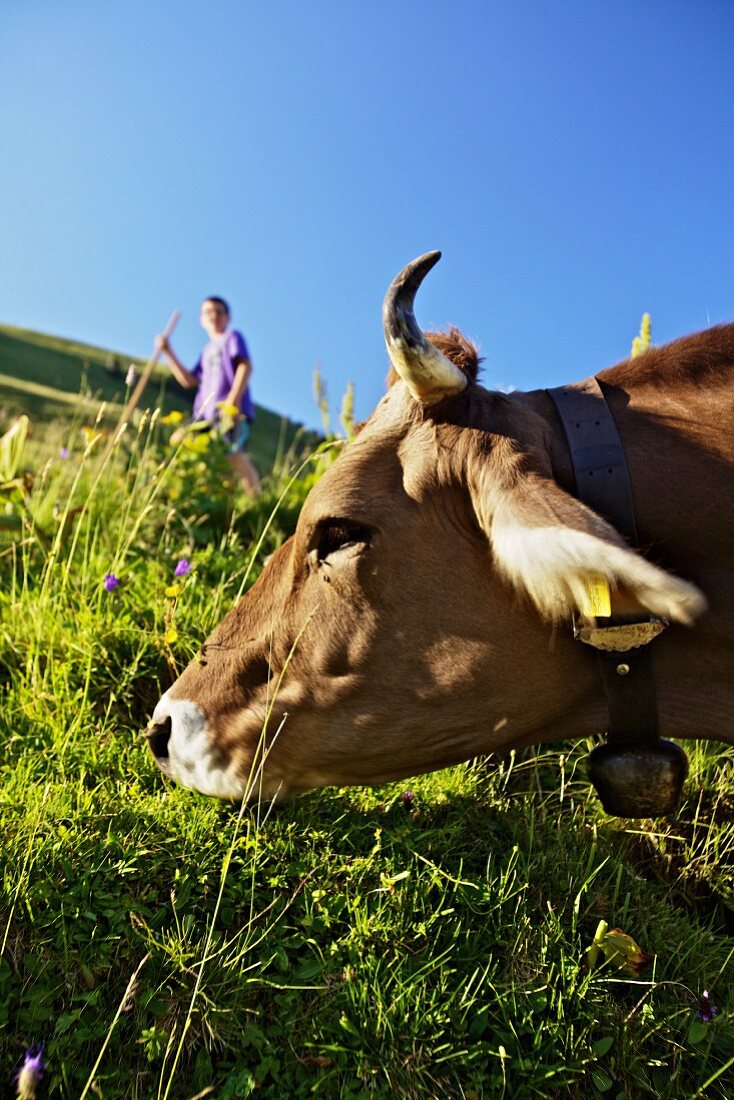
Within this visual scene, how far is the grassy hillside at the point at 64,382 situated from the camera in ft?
75.7

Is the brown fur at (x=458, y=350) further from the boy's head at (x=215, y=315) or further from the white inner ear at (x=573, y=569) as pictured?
the boy's head at (x=215, y=315)

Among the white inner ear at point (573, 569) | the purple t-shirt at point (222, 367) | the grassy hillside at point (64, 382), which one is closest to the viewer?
the white inner ear at point (573, 569)

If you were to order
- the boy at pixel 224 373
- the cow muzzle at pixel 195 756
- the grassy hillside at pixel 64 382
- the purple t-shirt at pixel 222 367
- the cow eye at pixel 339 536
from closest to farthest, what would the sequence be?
1. the cow eye at pixel 339 536
2. the cow muzzle at pixel 195 756
3. the boy at pixel 224 373
4. the purple t-shirt at pixel 222 367
5. the grassy hillside at pixel 64 382

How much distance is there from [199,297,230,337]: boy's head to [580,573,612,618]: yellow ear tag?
24.6 feet

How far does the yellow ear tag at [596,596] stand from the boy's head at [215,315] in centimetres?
751

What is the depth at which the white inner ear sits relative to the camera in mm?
1993

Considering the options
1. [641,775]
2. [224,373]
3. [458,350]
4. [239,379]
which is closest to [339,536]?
[458,350]

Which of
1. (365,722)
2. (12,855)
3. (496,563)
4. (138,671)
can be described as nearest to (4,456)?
(138,671)

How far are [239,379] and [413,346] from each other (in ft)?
19.4

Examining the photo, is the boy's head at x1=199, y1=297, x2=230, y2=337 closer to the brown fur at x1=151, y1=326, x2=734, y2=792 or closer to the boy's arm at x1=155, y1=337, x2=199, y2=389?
the boy's arm at x1=155, y1=337, x2=199, y2=389

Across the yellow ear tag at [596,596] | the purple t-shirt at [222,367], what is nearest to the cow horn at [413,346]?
the yellow ear tag at [596,596]

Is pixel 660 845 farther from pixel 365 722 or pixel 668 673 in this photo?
pixel 365 722

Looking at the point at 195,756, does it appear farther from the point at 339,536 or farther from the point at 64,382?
the point at 64,382

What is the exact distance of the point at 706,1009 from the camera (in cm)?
264
